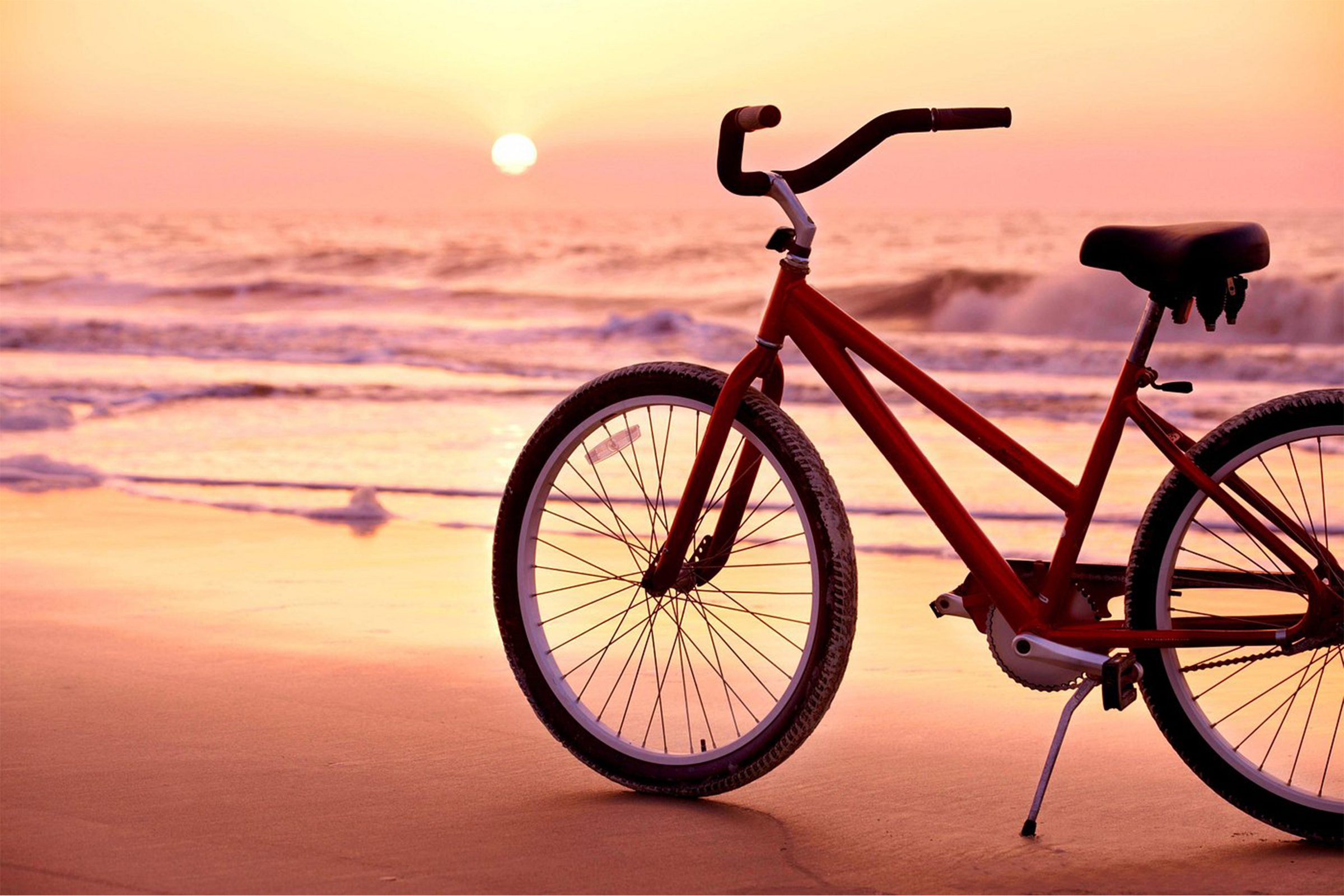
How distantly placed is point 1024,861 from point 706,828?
562 mm

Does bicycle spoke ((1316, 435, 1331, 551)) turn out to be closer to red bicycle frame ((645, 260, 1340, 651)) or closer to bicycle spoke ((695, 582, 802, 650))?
red bicycle frame ((645, 260, 1340, 651))

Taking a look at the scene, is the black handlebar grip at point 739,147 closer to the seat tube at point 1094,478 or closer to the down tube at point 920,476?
the down tube at point 920,476

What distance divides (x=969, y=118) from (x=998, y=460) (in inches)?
25.1

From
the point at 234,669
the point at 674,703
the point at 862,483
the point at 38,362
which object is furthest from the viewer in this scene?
the point at 38,362

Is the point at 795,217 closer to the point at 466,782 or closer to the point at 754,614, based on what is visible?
the point at 754,614

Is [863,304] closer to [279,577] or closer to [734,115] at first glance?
[279,577]

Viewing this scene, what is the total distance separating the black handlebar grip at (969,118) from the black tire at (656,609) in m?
0.60

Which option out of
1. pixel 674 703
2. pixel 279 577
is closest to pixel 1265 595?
pixel 674 703

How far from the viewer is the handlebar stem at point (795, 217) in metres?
2.99

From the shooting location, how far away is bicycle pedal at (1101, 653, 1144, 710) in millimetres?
2783

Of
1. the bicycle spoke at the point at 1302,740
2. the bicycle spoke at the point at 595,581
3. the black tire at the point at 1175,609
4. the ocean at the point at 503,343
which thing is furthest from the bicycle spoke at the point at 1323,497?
the bicycle spoke at the point at 595,581

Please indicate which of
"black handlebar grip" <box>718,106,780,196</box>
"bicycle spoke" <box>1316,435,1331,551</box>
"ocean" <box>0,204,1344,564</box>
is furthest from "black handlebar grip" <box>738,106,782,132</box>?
"ocean" <box>0,204,1344,564</box>

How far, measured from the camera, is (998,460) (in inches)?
114

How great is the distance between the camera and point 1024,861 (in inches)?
106
